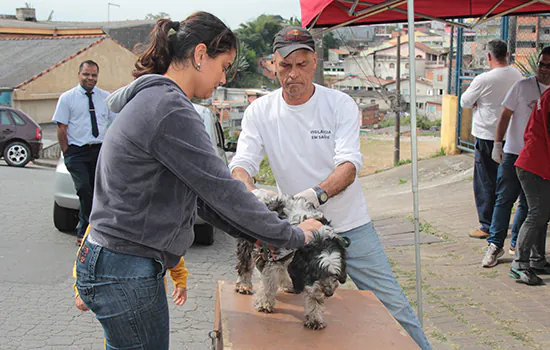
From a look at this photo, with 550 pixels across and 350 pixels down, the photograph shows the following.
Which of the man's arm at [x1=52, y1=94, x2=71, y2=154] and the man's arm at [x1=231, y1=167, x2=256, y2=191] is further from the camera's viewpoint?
the man's arm at [x1=52, y1=94, x2=71, y2=154]

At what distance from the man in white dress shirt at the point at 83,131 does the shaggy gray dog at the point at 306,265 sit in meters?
4.71

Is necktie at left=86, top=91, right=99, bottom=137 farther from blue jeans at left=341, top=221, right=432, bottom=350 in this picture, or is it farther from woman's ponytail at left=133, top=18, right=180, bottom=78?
woman's ponytail at left=133, top=18, right=180, bottom=78

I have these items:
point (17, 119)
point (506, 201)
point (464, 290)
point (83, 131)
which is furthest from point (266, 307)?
point (17, 119)

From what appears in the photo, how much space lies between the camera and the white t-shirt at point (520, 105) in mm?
6262

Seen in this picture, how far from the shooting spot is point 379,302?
3.23 metres

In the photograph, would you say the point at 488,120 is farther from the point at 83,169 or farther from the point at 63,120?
the point at 63,120

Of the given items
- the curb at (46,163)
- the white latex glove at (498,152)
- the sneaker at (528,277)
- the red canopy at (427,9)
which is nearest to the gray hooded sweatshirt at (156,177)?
the red canopy at (427,9)

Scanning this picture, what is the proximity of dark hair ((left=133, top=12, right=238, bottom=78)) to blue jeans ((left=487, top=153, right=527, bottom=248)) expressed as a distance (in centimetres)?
489

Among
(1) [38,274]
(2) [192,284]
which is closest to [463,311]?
(2) [192,284]

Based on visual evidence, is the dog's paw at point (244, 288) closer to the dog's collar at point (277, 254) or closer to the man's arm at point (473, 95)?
the dog's collar at point (277, 254)

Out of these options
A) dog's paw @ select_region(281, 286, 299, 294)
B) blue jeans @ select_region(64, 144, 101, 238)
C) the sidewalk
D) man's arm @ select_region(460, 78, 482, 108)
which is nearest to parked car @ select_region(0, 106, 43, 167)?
blue jeans @ select_region(64, 144, 101, 238)

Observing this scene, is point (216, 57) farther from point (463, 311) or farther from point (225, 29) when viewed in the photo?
point (463, 311)

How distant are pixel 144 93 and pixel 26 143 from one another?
1758 cm

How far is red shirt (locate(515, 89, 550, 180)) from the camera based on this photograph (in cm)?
545
